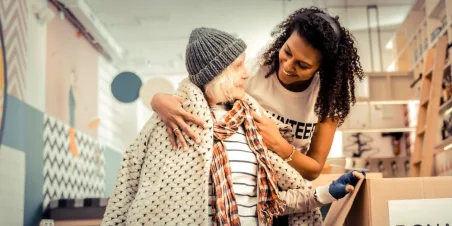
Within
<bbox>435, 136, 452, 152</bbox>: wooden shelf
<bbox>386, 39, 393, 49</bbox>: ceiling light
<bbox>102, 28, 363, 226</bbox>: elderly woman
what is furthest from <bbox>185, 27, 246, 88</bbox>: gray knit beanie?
<bbox>386, 39, 393, 49</bbox>: ceiling light

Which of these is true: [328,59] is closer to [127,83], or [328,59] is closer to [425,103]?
[425,103]

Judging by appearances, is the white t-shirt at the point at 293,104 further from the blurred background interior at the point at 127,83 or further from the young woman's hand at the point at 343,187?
the blurred background interior at the point at 127,83

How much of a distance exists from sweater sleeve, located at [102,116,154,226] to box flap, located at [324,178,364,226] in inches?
25.6

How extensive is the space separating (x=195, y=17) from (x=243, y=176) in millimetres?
4962

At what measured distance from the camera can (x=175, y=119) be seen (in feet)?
5.96

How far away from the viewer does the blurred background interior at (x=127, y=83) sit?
450 cm

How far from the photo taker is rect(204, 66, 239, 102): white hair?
1.89 metres

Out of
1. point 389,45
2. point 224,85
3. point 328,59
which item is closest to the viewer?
point 224,85

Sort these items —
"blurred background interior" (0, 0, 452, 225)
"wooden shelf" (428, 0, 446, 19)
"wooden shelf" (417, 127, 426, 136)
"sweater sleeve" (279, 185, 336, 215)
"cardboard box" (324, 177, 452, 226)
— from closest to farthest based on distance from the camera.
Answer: "cardboard box" (324, 177, 452, 226)
"sweater sleeve" (279, 185, 336, 215)
"blurred background interior" (0, 0, 452, 225)
"wooden shelf" (417, 127, 426, 136)
"wooden shelf" (428, 0, 446, 19)

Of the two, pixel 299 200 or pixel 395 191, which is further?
pixel 299 200

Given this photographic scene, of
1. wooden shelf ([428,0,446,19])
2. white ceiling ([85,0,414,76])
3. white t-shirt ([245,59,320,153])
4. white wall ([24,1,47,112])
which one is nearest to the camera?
white t-shirt ([245,59,320,153])

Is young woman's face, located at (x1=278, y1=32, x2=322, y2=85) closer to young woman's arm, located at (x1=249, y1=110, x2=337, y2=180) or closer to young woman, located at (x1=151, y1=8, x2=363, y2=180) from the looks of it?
young woman, located at (x1=151, y1=8, x2=363, y2=180)

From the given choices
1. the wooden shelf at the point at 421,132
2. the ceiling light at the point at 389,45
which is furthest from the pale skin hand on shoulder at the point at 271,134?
the ceiling light at the point at 389,45

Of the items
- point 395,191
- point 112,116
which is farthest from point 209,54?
point 112,116
